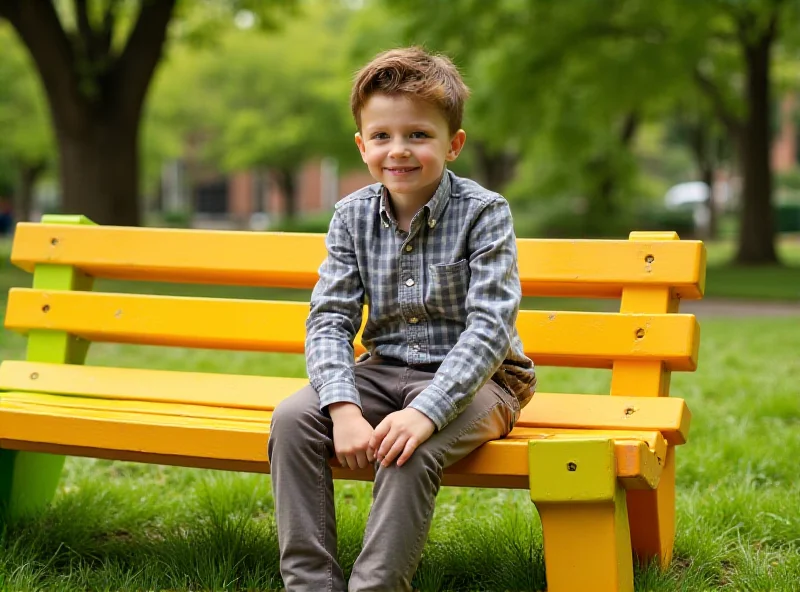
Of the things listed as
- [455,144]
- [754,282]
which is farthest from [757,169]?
[455,144]

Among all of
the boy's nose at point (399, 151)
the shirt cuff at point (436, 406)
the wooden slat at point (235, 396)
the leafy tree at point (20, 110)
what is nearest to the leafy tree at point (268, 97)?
the leafy tree at point (20, 110)

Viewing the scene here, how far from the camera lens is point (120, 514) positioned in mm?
3539

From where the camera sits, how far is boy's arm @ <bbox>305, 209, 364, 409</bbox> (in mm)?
2748

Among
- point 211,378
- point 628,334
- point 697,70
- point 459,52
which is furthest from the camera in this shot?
point 697,70

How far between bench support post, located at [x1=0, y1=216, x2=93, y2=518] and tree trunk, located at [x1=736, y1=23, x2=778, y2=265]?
15857 mm

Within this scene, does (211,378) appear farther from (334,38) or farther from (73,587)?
(334,38)

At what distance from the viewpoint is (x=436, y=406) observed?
2.54m

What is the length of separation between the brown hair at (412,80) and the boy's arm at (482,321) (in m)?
0.29

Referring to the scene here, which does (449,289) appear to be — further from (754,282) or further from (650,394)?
(754,282)

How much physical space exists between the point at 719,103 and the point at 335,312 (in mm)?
→ 17406

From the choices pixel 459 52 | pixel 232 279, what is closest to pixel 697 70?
pixel 459 52

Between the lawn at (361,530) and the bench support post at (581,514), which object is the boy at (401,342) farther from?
the lawn at (361,530)

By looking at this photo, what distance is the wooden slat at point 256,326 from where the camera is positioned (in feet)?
9.92

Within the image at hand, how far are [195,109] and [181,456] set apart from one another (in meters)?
33.9
